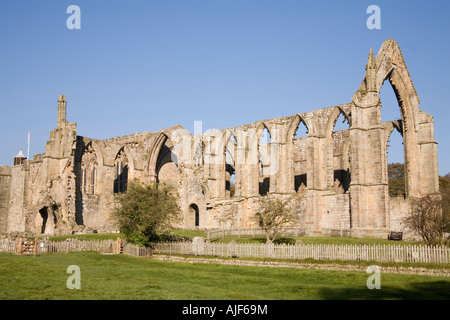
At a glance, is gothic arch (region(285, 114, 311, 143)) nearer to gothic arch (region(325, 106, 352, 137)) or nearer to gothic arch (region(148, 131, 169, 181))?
gothic arch (region(325, 106, 352, 137))

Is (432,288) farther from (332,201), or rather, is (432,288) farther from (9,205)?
(9,205)

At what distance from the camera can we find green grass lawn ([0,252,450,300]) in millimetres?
13805

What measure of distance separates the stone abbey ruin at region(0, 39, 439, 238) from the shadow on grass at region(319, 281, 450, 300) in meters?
20.5

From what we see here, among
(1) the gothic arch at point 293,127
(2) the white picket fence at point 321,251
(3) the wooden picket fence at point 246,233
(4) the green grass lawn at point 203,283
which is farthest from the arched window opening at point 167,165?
(4) the green grass lawn at point 203,283

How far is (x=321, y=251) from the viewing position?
73.5 ft

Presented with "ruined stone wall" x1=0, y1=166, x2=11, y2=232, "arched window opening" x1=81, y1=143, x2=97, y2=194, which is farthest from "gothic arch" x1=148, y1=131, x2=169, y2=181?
"ruined stone wall" x1=0, y1=166, x2=11, y2=232

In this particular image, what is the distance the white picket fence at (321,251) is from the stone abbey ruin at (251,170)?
48.3 feet

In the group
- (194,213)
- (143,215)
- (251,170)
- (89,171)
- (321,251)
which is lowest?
(321,251)

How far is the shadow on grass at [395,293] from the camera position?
14.0m

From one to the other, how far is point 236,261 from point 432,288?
32.2 ft

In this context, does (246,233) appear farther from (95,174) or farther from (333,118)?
(95,174)

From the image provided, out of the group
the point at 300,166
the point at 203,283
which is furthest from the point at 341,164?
the point at 203,283

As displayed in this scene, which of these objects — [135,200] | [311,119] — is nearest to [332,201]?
[311,119]

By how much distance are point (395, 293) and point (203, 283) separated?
19.6ft
